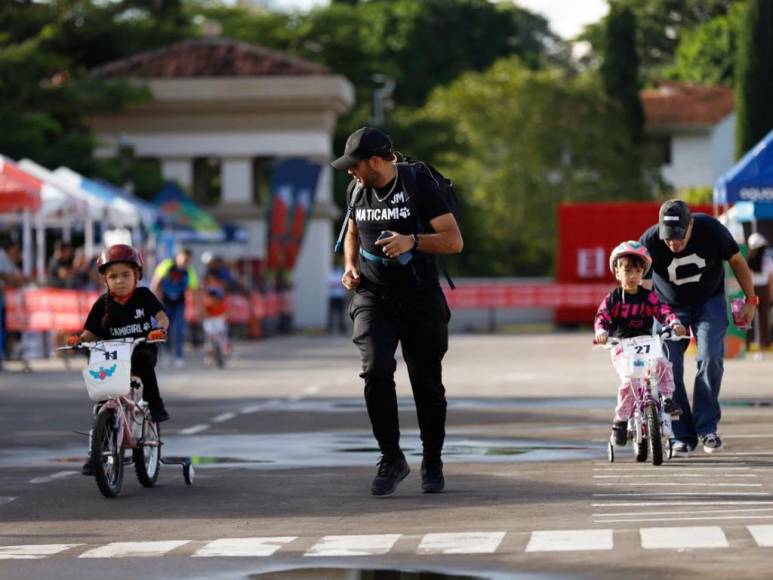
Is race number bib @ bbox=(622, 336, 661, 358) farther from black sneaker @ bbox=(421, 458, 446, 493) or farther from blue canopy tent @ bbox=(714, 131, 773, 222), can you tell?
blue canopy tent @ bbox=(714, 131, 773, 222)

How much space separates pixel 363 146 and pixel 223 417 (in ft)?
27.4

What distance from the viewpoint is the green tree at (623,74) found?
85125 mm

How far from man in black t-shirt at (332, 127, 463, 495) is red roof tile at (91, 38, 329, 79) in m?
53.1

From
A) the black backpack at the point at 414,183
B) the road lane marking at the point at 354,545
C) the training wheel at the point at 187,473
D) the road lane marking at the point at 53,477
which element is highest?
the black backpack at the point at 414,183

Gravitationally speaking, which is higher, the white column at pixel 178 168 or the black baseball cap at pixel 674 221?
the white column at pixel 178 168

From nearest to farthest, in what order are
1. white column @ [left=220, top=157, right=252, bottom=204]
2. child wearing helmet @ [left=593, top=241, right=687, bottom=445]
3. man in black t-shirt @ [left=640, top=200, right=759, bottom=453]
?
child wearing helmet @ [left=593, top=241, right=687, bottom=445] → man in black t-shirt @ [left=640, top=200, right=759, bottom=453] → white column @ [left=220, top=157, right=252, bottom=204]

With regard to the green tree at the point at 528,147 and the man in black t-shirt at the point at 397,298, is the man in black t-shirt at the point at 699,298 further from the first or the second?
the green tree at the point at 528,147

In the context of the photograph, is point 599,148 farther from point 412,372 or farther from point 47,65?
point 412,372

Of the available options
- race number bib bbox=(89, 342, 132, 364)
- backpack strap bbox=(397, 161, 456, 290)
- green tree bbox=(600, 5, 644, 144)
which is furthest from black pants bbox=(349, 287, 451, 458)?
green tree bbox=(600, 5, 644, 144)

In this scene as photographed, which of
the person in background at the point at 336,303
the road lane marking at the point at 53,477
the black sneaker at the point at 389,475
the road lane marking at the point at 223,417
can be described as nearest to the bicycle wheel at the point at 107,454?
the road lane marking at the point at 53,477

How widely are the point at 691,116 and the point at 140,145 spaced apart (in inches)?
1718

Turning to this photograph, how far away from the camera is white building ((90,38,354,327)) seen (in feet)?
212

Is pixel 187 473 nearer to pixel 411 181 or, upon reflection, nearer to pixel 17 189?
pixel 411 181

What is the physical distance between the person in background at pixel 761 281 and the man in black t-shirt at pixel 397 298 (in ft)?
68.1
